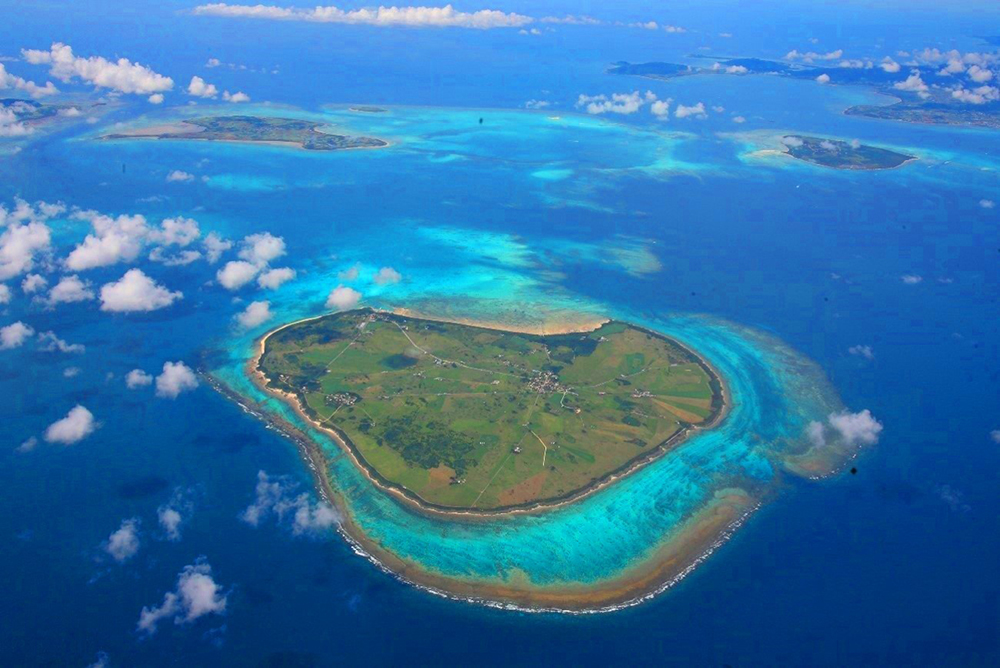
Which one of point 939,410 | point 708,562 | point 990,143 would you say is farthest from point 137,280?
point 990,143

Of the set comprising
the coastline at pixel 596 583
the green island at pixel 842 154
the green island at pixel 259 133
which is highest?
the green island at pixel 842 154

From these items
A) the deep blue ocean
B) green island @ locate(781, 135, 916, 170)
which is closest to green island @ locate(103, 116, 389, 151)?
the deep blue ocean

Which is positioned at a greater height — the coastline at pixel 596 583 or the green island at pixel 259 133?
the green island at pixel 259 133

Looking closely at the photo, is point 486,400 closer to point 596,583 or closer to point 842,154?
point 596,583

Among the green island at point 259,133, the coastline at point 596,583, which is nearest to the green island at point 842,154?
the green island at point 259,133

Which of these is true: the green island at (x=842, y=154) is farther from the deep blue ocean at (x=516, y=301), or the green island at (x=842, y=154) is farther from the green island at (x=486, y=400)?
the green island at (x=486, y=400)

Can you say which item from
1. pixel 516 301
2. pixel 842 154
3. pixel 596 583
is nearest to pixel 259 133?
pixel 516 301

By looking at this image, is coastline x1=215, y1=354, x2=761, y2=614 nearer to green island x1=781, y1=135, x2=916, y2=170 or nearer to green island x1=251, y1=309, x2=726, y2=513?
green island x1=251, y1=309, x2=726, y2=513
